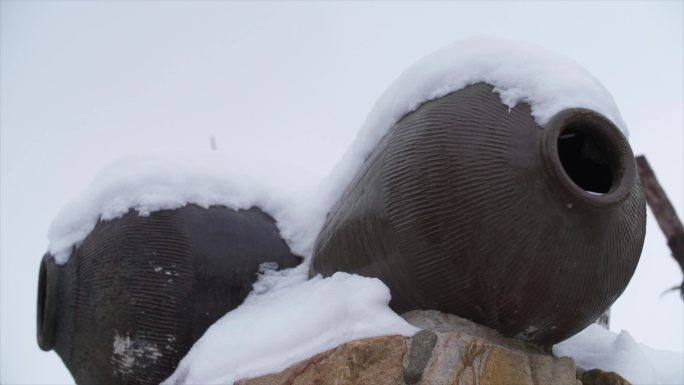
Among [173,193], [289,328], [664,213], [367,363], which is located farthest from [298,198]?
[664,213]

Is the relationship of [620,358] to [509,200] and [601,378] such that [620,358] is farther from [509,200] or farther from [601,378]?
[509,200]

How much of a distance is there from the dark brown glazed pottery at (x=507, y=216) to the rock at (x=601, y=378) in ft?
0.87

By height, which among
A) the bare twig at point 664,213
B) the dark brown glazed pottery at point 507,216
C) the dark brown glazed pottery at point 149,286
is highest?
the dark brown glazed pottery at point 507,216

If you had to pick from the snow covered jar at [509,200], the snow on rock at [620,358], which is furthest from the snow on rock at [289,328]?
the snow on rock at [620,358]

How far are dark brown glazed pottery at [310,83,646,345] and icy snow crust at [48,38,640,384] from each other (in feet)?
0.36

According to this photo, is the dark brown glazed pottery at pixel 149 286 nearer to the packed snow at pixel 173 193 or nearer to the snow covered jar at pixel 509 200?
the packed snow at pixel 173 193

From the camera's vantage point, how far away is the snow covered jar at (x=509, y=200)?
2.01m

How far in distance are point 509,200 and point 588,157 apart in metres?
0.34

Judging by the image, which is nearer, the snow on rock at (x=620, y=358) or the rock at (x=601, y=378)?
the rock at (x=601, y=378)

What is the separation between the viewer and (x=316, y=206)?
3152 mm

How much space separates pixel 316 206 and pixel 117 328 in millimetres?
1006

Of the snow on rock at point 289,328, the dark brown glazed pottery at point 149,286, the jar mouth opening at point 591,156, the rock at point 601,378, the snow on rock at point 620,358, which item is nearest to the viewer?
the jar mouth opening at point 591,156

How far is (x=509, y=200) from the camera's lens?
6.65ft

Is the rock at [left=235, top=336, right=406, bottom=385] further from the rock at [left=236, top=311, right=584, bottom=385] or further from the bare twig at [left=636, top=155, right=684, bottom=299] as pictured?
the bare twig at [left=636, top=155, right=684, bottom=299]
